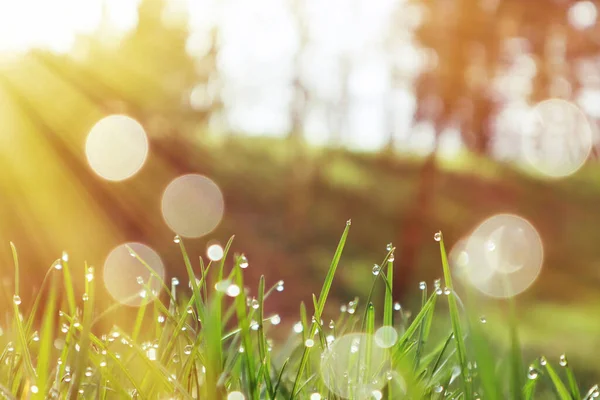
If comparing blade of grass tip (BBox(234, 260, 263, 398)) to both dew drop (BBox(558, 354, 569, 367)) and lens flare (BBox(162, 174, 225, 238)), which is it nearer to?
dew drop (BBox(558, 354, 569, 367))

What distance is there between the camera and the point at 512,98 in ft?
65.7

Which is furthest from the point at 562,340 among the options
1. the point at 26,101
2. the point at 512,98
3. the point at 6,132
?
the point at 512,98

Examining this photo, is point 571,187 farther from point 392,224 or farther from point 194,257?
point 194,257

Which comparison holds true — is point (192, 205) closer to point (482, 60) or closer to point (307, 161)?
point (307, 161)

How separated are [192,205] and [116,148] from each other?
69.7 inches

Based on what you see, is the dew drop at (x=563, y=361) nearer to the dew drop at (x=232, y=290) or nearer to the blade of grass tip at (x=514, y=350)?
the blade of grass tip at (x=514, y=350)

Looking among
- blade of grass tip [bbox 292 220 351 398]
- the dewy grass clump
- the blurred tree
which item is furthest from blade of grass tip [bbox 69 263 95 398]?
the blurred tree

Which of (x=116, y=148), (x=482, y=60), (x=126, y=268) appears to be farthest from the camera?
(x=482, y=60)

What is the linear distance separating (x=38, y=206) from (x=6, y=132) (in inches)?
72.9

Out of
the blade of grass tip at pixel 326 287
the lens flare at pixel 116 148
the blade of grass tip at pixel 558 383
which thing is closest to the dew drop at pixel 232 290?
the blade of grass tip at pixel 326 287

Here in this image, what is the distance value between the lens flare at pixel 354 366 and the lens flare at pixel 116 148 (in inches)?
375

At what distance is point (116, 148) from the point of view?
418 inches

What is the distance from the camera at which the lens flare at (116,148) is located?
9.93 m

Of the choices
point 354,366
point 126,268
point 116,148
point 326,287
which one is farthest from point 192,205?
point 326,287
